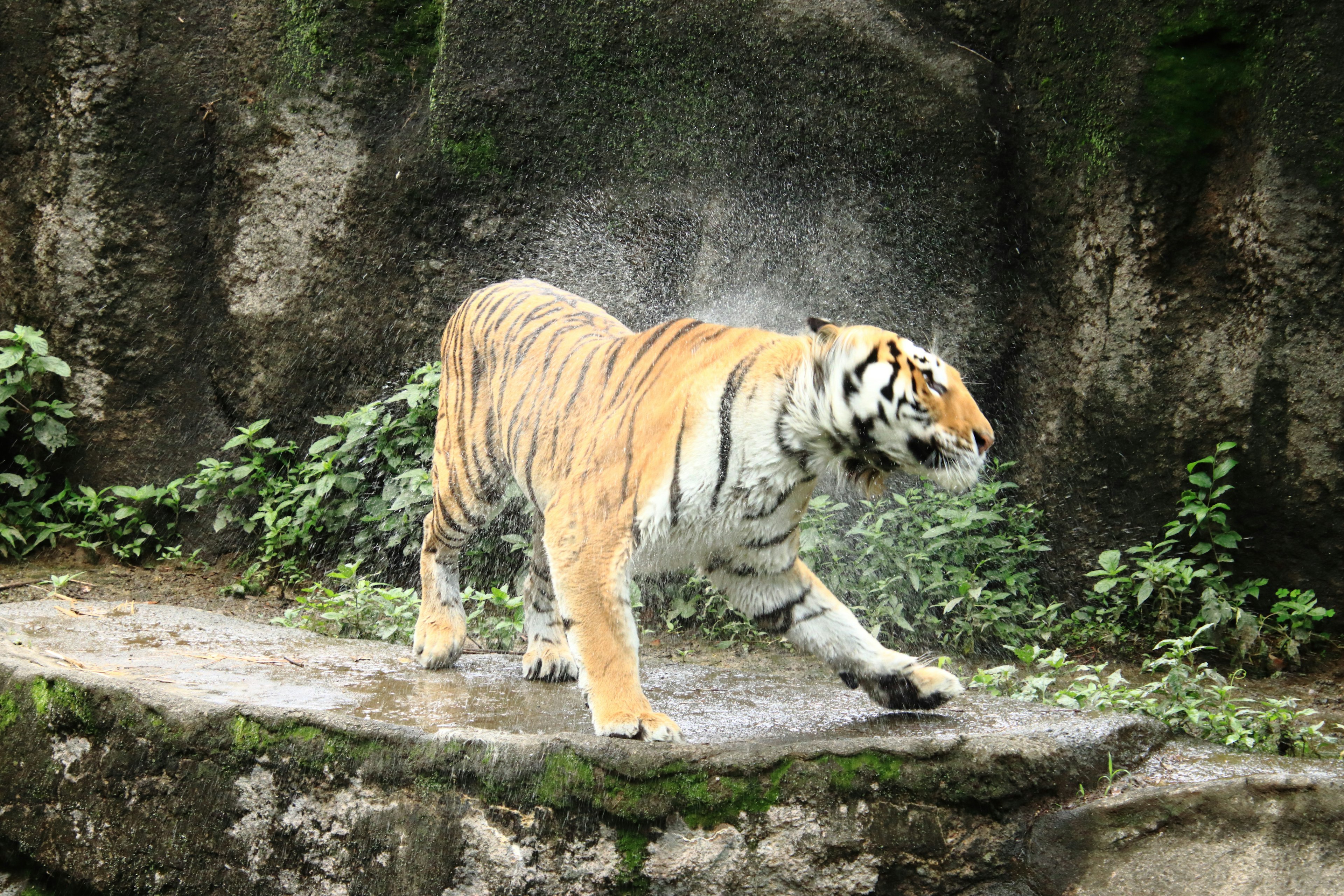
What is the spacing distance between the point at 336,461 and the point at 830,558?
10.1 feet

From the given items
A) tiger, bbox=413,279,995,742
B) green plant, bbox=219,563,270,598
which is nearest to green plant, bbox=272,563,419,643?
green plant, bbox=219,563,270,598

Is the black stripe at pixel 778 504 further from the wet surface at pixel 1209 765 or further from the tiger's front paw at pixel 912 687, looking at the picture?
the wet surface at pixel 1209 765

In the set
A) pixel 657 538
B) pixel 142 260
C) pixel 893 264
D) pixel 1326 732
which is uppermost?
pixel 893 264

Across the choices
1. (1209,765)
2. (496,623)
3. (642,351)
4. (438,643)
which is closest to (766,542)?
(642,351)

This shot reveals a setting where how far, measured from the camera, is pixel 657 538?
3061 millimetres

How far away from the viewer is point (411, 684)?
3758 mm

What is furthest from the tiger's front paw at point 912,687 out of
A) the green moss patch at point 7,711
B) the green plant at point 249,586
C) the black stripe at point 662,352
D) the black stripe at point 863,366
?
the green plant at point 249,586

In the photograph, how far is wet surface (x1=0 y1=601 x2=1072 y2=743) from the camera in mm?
3188

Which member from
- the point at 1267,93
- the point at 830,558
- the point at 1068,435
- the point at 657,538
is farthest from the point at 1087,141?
the point at 657,538

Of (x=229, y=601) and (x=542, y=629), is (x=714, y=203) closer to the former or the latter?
(x=542, y=629)

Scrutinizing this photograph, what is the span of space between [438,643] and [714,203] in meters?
3.43

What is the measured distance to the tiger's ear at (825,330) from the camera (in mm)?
2990

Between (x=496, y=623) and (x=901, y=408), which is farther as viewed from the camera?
(x=496, y=623)

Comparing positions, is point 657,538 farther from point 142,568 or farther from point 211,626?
point 142,568
